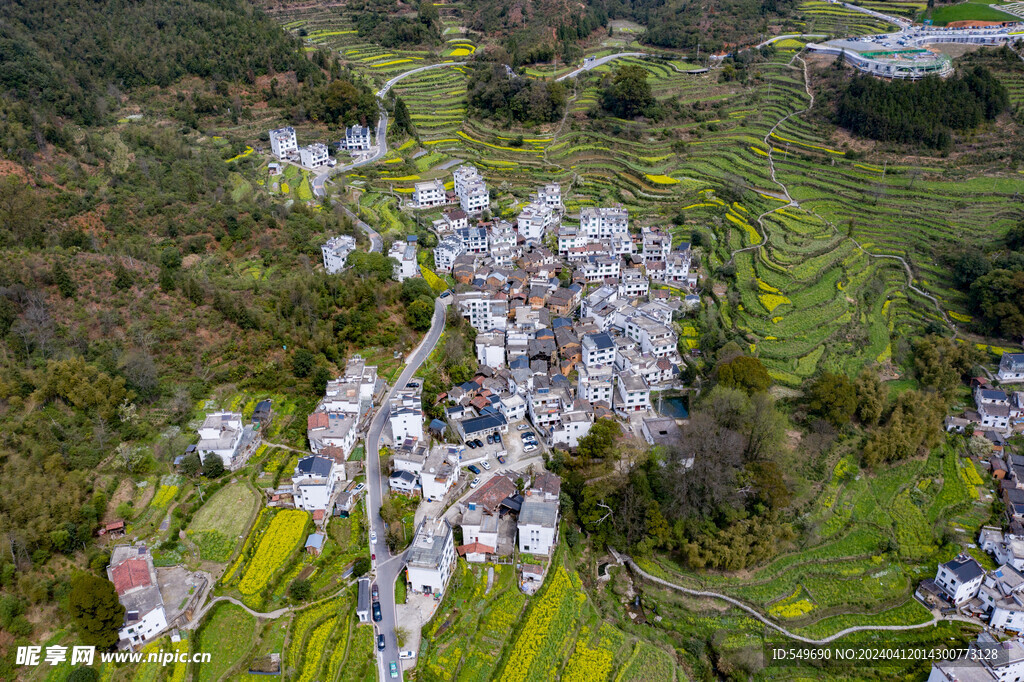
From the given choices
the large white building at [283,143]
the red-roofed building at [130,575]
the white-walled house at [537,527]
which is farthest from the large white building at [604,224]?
the red-roofed building at [130,575]

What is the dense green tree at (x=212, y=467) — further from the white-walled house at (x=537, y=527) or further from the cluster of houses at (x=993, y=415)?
the cluster of houses at (x=993, y=415)

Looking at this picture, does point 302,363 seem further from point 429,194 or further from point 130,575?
point 429,194

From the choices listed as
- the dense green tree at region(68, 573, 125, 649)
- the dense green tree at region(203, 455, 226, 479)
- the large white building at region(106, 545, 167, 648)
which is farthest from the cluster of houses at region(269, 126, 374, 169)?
the dense green tree at region(68, 573, 125, 649)

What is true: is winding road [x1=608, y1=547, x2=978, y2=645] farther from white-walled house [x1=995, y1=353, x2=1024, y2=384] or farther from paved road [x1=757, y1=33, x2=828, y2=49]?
paved road [x1=757, y1=33, x2=828, y2=49]

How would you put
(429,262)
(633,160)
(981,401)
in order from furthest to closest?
1. (633,160)
2. (429,262)
3. (981,401)

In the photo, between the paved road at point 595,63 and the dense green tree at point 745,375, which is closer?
the dense green tree at point 745,375

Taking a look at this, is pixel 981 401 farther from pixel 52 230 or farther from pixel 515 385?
pixel 52 230

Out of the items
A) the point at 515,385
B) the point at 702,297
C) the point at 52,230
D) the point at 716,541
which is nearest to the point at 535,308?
the point at 515,385
